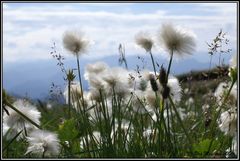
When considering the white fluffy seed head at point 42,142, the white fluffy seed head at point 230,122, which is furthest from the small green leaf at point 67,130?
the white fluffy seed head at point 230,122

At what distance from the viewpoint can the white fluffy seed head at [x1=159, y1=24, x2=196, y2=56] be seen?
2516mm

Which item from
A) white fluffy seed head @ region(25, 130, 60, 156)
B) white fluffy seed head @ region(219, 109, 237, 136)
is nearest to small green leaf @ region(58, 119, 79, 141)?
white fluffy seed head @ region(25, 130, 60, 156)

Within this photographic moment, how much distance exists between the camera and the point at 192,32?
2576mm

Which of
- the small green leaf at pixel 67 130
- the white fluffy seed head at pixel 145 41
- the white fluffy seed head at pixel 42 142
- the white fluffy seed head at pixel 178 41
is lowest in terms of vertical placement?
the white fluffy seed head at pixel 42 142

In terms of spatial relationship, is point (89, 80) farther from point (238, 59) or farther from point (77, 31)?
point (238, 59)

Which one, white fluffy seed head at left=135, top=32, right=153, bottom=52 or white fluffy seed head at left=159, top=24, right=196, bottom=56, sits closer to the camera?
white fluffy seed head at left=159, top=24, right=196, bottom=56

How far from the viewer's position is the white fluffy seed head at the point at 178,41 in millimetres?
2516

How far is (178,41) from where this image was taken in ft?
8.29

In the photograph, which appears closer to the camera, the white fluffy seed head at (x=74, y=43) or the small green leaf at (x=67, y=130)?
the small green leaf at (x=67, y=130)

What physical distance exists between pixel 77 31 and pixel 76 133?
813 mm

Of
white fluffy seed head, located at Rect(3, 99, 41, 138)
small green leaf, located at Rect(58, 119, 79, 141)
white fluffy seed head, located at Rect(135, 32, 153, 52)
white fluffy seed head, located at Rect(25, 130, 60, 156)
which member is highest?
white fluffy seed head, located at Rect(135, 32, 153, 52)

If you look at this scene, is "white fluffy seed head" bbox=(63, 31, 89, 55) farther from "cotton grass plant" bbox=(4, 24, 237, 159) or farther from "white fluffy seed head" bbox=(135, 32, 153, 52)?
"white fluffy seed head" bbox=(135, 32, 153, 52)

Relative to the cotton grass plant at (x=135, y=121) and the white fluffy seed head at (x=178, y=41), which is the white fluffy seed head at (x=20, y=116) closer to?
the cotton grass plant at (x=135, y=121)

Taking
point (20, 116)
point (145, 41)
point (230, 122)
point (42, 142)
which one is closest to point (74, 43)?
point (145, 41)
